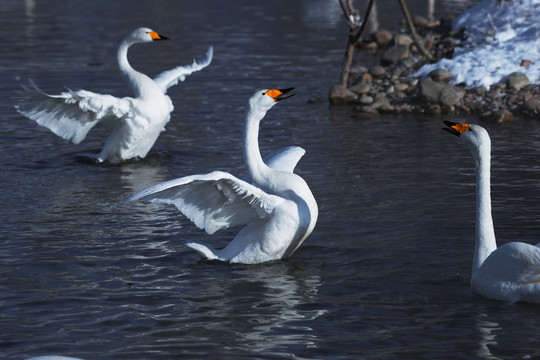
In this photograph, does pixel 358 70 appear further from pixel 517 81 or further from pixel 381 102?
pixel 517 81

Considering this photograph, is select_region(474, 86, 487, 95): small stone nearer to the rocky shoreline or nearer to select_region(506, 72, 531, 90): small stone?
the rocky shoreline

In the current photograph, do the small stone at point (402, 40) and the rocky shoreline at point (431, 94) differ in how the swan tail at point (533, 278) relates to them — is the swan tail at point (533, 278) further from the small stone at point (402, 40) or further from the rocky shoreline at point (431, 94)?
the small stone at point (402, 40)

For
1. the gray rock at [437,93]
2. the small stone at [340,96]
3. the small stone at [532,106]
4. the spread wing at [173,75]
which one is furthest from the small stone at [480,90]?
the spread wing at [173,75]

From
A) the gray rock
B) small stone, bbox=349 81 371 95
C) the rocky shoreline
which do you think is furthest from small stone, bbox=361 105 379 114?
small stone, bbox=349 81 371 95

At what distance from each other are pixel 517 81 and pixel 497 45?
2.00 meters

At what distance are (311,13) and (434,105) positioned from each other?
18.4m

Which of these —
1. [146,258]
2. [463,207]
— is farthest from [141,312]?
[463,207]

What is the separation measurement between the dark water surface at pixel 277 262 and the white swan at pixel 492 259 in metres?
0.13

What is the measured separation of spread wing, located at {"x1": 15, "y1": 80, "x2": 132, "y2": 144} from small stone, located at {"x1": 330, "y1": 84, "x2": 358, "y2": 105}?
4.63 metres

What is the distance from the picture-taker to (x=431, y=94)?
1508 cm

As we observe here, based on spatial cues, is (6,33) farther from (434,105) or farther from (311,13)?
(434,105)

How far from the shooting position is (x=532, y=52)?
53.1ft

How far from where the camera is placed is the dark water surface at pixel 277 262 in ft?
21.0

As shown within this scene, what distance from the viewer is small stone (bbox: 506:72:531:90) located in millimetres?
15141
